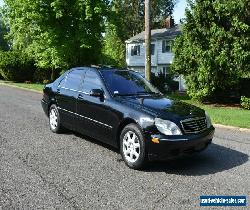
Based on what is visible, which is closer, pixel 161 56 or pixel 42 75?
pixel 42 75

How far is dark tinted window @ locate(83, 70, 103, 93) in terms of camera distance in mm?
7418

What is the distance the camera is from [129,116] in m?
6.39

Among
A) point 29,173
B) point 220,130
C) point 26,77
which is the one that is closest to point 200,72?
point 220,130

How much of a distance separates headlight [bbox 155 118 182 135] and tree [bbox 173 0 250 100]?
11826 mm

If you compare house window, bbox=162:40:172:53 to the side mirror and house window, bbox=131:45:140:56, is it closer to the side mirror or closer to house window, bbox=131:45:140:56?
house window, bbox=131:45:140:56

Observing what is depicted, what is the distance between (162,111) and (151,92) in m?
1.42

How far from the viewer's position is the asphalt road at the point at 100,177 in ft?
15.8

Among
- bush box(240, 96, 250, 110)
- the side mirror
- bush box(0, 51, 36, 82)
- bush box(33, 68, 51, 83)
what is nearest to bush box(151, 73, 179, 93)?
bush box(240, 96, 250, 110)

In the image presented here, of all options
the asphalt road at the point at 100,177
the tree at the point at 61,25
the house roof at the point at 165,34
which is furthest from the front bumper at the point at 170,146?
the house roof at the point at 165,34

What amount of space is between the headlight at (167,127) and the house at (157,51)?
29396mm

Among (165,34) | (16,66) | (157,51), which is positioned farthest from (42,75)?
(165,34)

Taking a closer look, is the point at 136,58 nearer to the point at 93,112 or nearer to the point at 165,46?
the point at 165,46

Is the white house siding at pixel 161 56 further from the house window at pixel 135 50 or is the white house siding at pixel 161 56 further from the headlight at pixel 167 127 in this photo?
the headlight at pixel 167 127

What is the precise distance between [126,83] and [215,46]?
1104cm
